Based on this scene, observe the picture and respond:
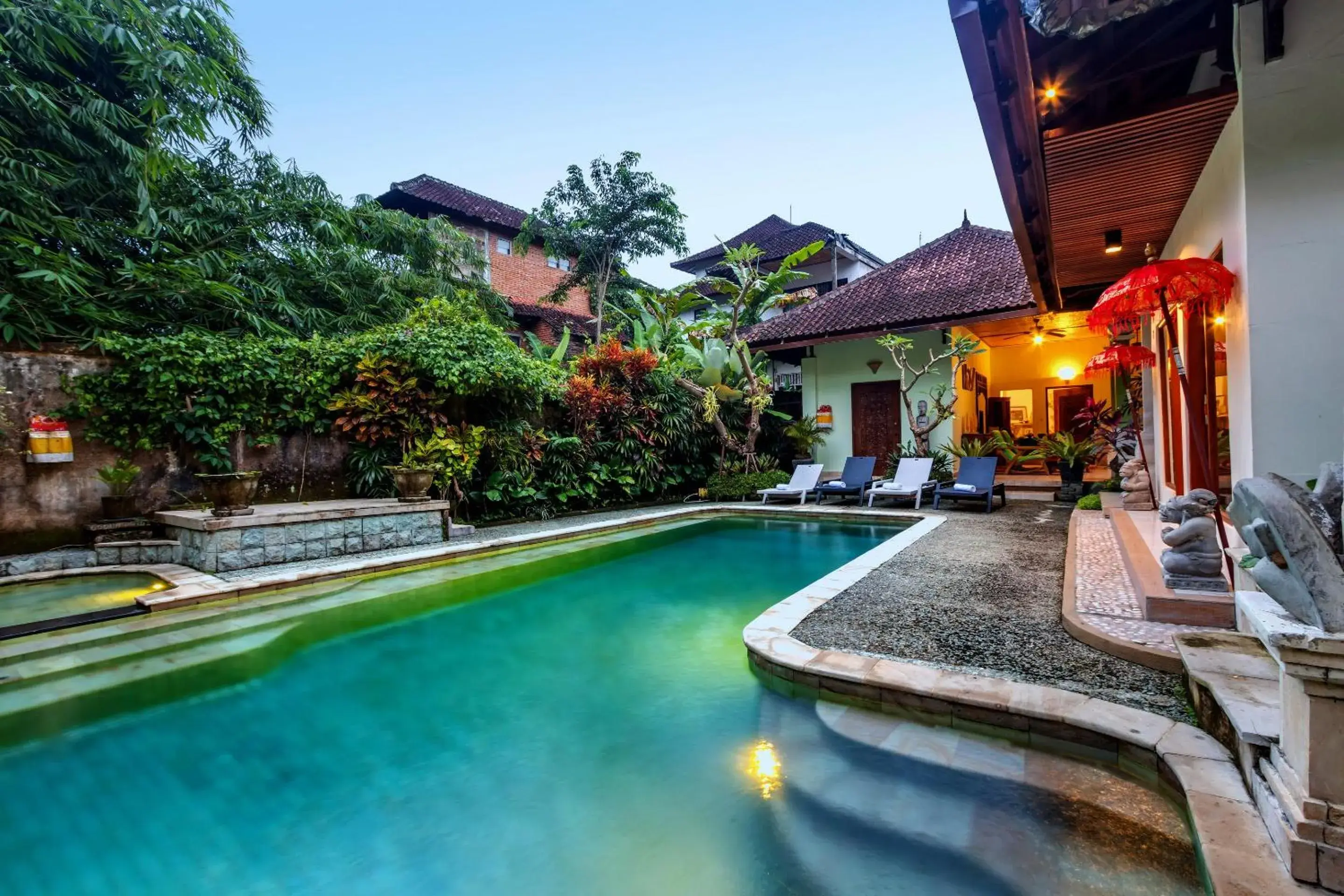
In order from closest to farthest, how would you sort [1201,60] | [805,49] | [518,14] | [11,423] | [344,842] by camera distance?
[344,842]
[1201,60]
[11,423]
[805,49]
[518,14]

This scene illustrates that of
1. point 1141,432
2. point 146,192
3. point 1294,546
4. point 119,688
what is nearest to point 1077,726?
point 1294,546

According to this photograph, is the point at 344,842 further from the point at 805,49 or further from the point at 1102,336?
the point at 1102,336

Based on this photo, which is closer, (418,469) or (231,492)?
(231,492)

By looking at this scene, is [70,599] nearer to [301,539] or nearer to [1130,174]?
[301,539]

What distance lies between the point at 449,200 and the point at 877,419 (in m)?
15.5

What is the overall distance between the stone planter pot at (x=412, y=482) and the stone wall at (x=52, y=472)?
7.90 ft

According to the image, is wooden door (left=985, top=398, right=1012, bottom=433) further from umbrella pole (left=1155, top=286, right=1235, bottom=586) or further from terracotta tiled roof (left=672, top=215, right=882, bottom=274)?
umbrella pole (left=1155, top=286, right=1235, bottom=586)

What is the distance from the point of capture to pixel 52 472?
652 cm

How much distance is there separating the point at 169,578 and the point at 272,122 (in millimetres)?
10330

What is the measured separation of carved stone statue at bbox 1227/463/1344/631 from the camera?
5.49 ft

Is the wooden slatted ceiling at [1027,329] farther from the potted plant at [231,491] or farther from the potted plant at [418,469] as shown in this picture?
the potted plant at [231,491]

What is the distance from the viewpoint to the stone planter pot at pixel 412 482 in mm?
7777

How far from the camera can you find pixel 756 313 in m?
15.4

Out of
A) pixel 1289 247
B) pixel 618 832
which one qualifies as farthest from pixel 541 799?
pixel 1289 247
